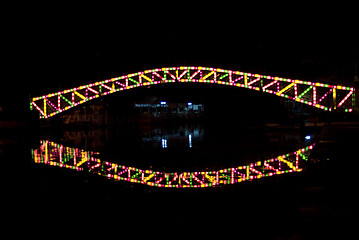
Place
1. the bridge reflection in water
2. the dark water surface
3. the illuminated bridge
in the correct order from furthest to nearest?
the illuminated bridge
the bridge reflection in water
the dark water surface

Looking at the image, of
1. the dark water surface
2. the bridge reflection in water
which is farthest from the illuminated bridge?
the dark water surface

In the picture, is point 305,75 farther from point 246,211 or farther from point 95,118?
point 95,118

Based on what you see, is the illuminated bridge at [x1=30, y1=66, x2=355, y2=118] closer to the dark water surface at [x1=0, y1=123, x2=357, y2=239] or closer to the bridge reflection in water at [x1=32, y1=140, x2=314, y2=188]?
the bridge reflection in water at [x1=32, y1=140, x2=314, y2=188]

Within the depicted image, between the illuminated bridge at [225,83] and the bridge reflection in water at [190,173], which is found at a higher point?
the illuminated bridge at [225,83]

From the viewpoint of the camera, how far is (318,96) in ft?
109

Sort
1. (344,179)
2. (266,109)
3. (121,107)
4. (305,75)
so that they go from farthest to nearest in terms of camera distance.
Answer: (121,107) < (266,109) < (305,75) < (344,179)

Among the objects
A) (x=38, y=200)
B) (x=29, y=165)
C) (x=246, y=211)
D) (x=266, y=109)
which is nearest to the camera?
(x=246, y=211)

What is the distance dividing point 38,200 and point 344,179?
6076 millimetres

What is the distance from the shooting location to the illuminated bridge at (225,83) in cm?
3194

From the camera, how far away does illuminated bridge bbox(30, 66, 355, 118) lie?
31938mm

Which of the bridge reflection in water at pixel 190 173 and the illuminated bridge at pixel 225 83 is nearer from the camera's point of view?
the bridge reflection in water at pixel 190 173

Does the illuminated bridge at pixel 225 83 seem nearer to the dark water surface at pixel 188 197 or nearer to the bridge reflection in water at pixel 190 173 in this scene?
the bridge reflection in water at pixel 190 173

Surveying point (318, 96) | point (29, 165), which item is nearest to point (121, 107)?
point (318, 96)

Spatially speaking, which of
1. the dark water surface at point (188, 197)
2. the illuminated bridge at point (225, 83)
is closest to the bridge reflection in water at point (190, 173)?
the dark water surface at point (188, 197)
